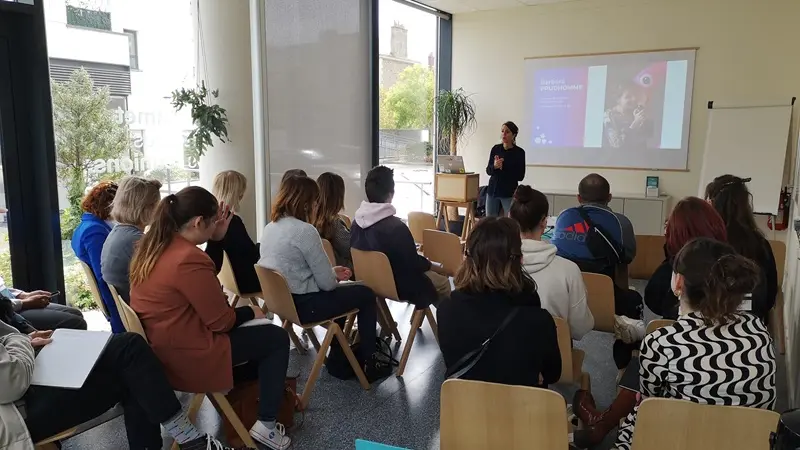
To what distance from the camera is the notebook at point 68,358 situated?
6.62ft

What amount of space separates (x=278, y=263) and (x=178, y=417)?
3.42ft

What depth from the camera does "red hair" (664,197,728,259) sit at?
280 centimetres

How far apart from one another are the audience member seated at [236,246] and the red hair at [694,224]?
239 cm

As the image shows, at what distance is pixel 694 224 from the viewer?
281 centimetres

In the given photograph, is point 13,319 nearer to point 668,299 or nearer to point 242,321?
point 242,321

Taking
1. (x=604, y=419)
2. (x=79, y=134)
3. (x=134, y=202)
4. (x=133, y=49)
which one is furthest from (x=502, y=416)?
(x=133, y=49)

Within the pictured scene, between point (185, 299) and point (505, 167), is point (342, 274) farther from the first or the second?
point (505, 167)

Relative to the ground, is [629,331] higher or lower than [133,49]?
lower

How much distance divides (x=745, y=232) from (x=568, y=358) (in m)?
1.35

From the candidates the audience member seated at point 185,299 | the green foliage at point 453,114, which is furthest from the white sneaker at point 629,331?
the green foliage at point 453,114

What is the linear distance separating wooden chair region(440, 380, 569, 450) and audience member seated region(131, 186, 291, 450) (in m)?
1.14

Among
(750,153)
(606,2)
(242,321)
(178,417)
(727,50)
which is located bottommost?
(178,417)

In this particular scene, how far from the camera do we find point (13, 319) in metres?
2.50

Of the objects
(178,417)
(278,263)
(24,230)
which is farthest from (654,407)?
(24,230)
